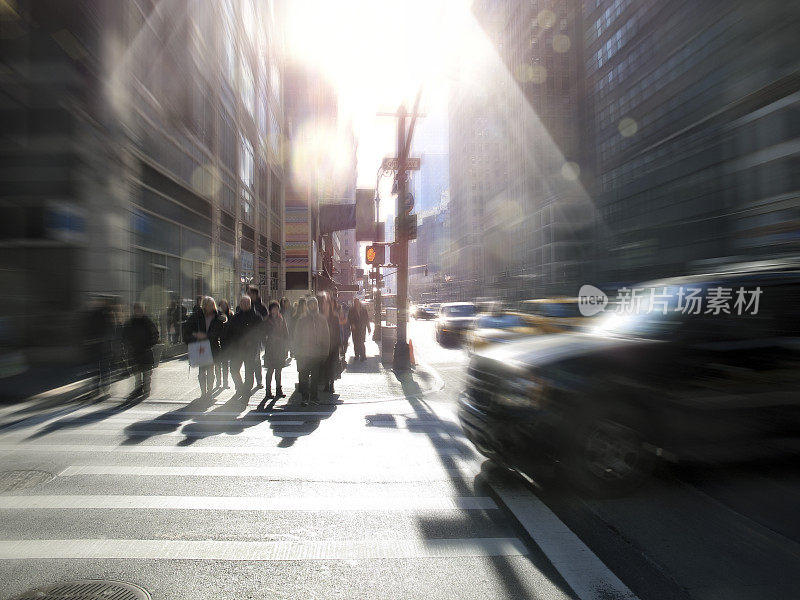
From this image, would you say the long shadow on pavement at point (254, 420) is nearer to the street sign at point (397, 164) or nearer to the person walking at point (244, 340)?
the person walking at point (244, 340)

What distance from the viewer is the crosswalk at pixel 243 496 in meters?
3.42

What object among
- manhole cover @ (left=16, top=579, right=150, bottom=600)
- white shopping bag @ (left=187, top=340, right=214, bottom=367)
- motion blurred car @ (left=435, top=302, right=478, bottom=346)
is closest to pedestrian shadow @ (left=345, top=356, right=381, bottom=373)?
motion blurred car @ (left=435, top=302, right=478, bottom=346)

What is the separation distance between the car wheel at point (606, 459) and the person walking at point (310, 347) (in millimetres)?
5395

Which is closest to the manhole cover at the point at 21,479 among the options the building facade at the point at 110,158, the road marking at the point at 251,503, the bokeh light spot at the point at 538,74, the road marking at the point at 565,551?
the road marking at the point at 251,503

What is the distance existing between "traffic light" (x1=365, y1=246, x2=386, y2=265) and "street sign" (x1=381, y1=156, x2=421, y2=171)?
2.44 meters

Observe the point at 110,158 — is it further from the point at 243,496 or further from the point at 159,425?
the point at 243,496

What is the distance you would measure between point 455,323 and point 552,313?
8.64 metres

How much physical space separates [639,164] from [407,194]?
110ft

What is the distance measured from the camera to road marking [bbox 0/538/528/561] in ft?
11.0

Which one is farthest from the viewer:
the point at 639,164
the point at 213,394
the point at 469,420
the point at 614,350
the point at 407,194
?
the point at 639,164

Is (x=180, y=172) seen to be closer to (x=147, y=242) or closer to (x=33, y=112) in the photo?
(x=147, y=242)

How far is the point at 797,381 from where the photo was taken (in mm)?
4359

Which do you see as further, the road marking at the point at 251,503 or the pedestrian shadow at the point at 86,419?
the pedestrian shadow at the point at 86,419

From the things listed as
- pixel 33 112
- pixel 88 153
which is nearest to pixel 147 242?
pixel 88 153
